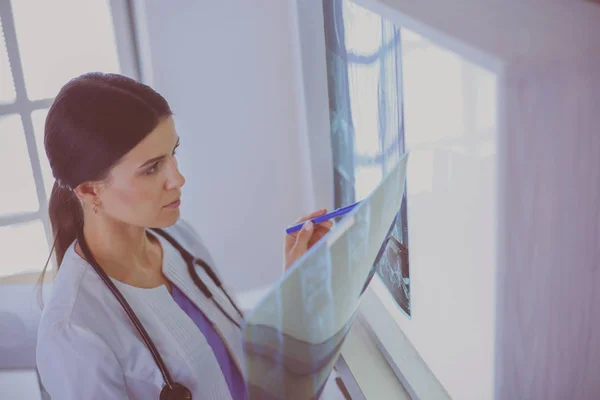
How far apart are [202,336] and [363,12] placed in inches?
27.2

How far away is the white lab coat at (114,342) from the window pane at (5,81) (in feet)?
3.20

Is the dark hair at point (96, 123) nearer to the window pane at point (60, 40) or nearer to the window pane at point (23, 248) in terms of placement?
the window pane at point (60, 40)

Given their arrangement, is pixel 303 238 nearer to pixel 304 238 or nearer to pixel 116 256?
pixel 304 238

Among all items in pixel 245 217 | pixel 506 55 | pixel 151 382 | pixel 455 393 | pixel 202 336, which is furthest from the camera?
pixel 245 217

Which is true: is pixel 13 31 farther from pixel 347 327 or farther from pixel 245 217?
pixel 347 327

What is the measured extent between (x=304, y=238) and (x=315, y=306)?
39 centimetres

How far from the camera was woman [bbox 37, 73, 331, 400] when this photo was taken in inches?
42.5

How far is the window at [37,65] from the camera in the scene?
1.93 m

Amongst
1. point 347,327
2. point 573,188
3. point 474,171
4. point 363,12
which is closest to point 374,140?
point 363,12

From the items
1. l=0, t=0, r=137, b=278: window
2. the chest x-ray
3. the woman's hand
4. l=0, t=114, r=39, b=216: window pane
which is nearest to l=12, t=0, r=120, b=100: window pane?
l=0, t=0, r=137, b=278: window

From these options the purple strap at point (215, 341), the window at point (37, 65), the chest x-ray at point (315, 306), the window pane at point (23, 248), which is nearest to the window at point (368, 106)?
the chest x-ray at point (315, 306)

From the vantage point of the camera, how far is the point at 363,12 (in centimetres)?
112

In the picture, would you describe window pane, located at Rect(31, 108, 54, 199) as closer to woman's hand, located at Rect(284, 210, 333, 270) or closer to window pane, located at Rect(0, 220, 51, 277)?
window pane, located at Rect(0, 220, 51, 277)

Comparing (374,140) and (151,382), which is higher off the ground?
(374,140)
